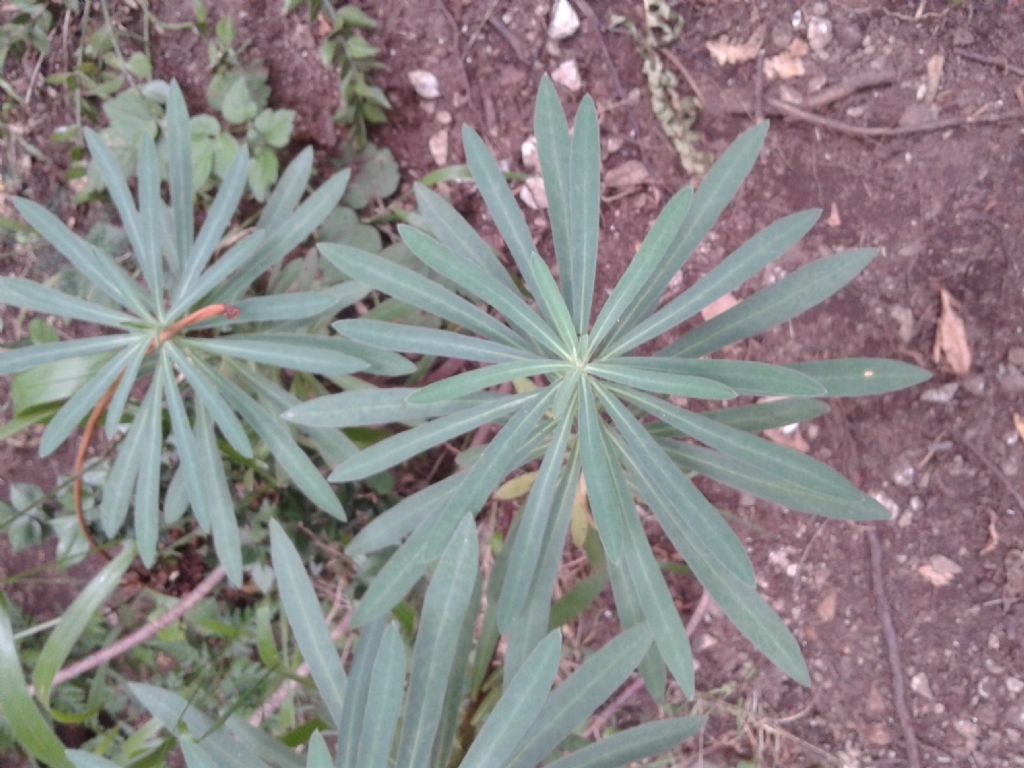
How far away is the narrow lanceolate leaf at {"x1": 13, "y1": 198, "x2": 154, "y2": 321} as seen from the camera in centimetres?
168

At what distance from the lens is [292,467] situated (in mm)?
1791

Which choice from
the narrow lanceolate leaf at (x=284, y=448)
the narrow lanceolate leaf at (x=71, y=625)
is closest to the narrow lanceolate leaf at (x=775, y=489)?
the narrow lanceolate leaf at (x=284, y=448)

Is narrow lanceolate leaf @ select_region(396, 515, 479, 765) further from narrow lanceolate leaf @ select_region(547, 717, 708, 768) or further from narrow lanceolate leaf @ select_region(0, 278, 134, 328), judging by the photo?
narrow lanceolate leaf @ select_region(0, 278, 134, 328)

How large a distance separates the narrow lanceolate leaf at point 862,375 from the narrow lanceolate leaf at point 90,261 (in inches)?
51.8

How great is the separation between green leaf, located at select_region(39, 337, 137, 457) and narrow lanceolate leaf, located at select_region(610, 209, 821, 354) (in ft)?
3.27

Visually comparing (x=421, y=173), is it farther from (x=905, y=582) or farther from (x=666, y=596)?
(x=905, y=582)

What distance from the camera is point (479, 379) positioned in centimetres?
132

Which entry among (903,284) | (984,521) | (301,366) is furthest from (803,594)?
(301,366)

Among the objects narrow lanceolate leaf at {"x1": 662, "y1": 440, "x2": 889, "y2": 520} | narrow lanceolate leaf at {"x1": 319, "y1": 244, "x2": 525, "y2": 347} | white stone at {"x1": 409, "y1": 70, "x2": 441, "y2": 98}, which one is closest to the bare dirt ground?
white stone at {"x1": 409, "y1": 70, "x2": 441, "y2": 98}

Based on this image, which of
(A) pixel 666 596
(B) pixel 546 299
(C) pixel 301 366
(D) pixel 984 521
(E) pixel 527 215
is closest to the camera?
(B) pixel 546 299

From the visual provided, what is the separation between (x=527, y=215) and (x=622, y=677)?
1507 millimetres

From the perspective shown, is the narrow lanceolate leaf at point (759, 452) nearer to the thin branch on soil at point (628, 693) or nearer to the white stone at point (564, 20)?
the thin branch on soil at point (628, 693)

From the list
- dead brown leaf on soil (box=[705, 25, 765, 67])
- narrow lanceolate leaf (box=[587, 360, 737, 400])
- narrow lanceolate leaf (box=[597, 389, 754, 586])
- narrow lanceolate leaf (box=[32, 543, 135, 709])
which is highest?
dead brown leaf on soil (box=[705, 25, 765, 67])

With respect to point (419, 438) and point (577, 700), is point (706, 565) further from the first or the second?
point (419, 438)
